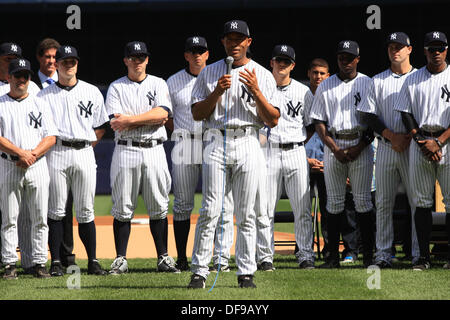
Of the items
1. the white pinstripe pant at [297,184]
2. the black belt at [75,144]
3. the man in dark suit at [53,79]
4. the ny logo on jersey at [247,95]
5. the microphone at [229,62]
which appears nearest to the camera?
the microphone at [229,62]

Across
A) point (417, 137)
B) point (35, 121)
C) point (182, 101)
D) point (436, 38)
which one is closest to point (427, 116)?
point (417, 137)

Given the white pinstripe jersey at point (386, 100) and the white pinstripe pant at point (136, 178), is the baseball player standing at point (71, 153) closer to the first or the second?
the white pinstripe pant at point (136, 178)

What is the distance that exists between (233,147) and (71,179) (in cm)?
193

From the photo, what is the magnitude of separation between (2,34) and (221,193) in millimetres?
17613

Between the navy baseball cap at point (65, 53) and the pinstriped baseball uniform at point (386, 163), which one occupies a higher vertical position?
the navy baseball cap at point (65, 53)

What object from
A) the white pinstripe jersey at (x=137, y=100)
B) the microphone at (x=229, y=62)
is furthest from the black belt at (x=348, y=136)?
the microphone at (x=229, y=62)

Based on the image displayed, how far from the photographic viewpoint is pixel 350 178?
7.38 m

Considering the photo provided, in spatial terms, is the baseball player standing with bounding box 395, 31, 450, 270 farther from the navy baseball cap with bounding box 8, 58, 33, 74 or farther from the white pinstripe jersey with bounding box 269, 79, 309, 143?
the navy baseball cap with bounding box 8, 58, 33, 74

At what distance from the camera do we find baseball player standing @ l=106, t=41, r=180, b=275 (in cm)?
711

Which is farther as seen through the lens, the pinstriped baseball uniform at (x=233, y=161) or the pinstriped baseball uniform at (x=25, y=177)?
the pinstriped baseball uniform at (x=25, y=177)

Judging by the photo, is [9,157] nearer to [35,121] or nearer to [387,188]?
[35,121]

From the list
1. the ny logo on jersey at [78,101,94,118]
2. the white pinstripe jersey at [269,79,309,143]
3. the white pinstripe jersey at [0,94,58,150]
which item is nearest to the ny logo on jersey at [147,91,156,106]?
the ny logo on jersey at [78,101,94,118]

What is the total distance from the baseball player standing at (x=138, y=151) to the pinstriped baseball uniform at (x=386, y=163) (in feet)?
6.46

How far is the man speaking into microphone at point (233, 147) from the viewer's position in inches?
232
